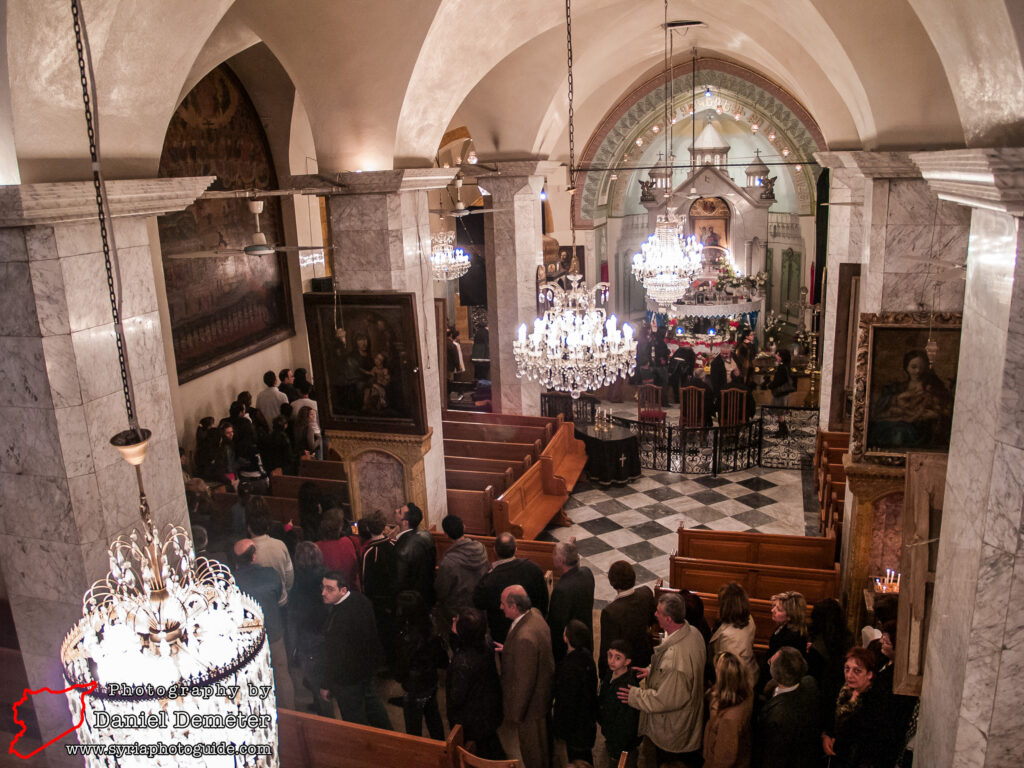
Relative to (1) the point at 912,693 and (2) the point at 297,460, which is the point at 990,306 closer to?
(1) the point at 912,693

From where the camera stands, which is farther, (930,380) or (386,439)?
(386,439)

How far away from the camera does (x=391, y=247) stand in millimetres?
6867

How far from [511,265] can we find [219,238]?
3.70 m

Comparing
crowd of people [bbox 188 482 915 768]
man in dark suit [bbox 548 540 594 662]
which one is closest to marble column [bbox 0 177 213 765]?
crowd of people [bbox 188 482 915 768]

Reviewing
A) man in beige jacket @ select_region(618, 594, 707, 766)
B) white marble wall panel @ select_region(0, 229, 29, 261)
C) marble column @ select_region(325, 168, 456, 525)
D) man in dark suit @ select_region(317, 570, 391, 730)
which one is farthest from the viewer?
marble column @ select_region(325, 168, 456, 525)

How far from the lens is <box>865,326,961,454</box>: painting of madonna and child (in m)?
5.41

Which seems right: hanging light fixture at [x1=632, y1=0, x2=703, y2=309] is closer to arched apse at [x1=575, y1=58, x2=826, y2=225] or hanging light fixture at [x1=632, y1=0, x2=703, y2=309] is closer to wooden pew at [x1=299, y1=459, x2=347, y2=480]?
arched apse at [x1=575, y1=58, x2=826, y2=225]

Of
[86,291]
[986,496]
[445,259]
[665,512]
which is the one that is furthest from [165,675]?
[445,259]

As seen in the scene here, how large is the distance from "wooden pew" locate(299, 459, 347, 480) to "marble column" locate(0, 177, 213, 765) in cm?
417

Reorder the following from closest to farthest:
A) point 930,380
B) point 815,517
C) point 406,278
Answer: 1. point 930,380
2. point 406,278
3. point 815,517

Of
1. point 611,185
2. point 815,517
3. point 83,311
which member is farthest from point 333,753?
point 611,185

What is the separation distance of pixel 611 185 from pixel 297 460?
455 inches

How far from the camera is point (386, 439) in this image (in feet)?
23.9

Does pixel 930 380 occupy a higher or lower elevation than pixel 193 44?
lower
